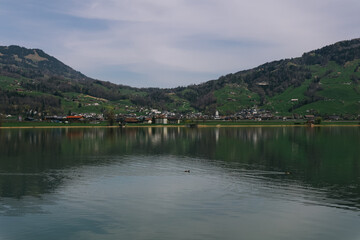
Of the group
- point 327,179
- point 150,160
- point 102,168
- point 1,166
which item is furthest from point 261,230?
point 1,166

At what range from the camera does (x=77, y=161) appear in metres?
73.6

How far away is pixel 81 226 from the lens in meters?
30.4

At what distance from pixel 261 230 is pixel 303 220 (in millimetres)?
5117

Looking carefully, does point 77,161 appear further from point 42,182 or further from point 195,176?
point 195,176

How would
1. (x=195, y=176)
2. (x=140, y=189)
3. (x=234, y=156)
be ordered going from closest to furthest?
(x=140, y=189) < (x=195, y=176) < (x=234, y=156)

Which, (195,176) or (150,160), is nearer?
(195,176)

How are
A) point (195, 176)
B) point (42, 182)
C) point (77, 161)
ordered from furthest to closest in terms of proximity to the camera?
point (77, 161) → point (195, 176) → point (42, 182)

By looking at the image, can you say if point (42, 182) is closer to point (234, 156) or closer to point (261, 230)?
point (261, 230)

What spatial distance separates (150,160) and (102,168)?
46.2ft

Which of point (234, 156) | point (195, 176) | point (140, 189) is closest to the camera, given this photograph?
point (140, 189)

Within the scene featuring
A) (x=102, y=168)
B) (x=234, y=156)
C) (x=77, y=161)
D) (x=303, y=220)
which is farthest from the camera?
(x=234, y=156)

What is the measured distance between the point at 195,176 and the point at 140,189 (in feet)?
42.3

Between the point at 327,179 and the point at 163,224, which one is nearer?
the point at 163,224

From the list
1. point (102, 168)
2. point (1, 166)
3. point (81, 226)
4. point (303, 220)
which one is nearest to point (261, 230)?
point (303, 220)
